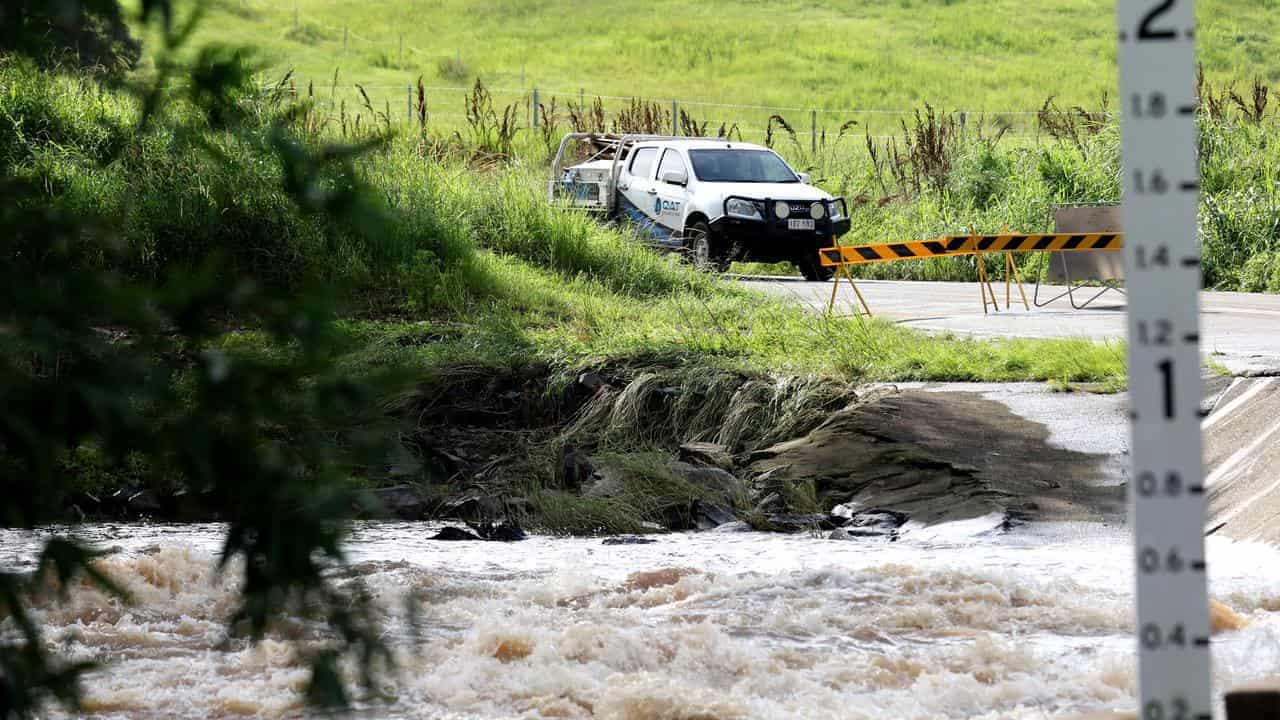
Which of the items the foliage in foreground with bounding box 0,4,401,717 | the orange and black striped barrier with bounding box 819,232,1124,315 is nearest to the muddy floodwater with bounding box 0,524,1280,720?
the foliage in foreground with bounding box 0,4,401,717

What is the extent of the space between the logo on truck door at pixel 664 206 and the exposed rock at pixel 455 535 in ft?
34.8

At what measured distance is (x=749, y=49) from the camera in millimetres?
62469

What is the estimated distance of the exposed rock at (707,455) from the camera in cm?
821

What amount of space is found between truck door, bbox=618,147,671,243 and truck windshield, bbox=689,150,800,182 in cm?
64

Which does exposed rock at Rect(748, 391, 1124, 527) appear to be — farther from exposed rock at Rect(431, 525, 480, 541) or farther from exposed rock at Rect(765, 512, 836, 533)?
exposed rock at Rect(431, 525, 480, 541)

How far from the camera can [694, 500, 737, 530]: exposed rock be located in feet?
25.4

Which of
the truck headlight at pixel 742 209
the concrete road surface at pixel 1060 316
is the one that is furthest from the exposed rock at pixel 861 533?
the truck headlight at pixel 742 209

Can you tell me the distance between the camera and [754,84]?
55.2 m

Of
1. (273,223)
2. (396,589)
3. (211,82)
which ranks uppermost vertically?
(211,82)

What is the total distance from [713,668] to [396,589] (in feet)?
5.49

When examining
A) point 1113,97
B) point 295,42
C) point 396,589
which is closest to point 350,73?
point 295,42

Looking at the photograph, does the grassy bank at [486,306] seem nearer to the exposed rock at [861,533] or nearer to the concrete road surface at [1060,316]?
the concrete road surface at [1060,316]

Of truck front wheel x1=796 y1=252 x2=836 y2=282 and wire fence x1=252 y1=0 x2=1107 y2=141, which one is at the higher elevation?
wire fence x1=252 y1=0 x2=1107 y2=141

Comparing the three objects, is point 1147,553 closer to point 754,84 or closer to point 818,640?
point 818,640
